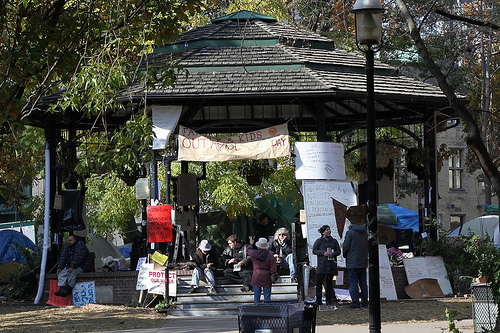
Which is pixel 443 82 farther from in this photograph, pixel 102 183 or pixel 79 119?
pixel 102 183

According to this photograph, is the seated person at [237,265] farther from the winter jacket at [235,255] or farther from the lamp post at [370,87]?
the lamp post at [370,87]

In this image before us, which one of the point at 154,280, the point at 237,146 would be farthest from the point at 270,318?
the point at 237,146

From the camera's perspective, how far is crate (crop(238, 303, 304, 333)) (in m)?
9.08

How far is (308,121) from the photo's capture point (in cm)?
2436

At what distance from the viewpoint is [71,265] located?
64.9 feet

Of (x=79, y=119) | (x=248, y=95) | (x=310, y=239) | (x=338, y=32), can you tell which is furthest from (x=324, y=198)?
(x=338, y=32)

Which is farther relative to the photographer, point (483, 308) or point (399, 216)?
point (399, 216)

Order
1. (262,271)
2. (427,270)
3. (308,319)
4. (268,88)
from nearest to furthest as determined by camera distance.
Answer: (308,319) < (262,271) < (268,88) < (427,270)

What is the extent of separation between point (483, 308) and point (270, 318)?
442cm

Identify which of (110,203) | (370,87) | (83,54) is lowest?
(110,203)

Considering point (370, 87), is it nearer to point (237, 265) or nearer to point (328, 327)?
point (328, 327)

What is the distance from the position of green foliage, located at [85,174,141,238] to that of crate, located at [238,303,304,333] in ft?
63.8

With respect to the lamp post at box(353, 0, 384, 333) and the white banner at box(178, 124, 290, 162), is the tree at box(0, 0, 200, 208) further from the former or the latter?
the white banner at box(178, 124, 290, 162)

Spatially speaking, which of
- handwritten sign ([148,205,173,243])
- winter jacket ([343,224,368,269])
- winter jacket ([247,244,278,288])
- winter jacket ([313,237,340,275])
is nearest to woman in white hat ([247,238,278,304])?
winter jacket ([247,244,278,288])
